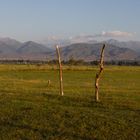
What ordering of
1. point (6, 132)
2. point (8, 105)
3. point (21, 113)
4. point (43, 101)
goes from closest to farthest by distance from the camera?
point (6, 132)
point (21, 113)
point (8, 105)
point (43, 101)

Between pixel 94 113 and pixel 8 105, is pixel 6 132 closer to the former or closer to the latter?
pixel 94 113

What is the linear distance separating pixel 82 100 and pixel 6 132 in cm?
1017

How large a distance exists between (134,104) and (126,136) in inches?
368

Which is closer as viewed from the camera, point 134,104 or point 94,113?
point 94,113

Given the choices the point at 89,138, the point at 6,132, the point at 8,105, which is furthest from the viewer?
the point at 8,105

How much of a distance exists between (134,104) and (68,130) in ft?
29.9

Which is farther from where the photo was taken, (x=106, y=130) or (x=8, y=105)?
(x=8, y=105)

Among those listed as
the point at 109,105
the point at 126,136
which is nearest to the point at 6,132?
the point at 126,136

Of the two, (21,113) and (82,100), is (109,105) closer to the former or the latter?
(82,100)

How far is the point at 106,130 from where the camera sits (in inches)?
688

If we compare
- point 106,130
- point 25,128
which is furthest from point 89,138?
point 25,128

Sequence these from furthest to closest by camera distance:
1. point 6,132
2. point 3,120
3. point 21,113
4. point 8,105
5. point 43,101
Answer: point 43,101, point 8,105, point 21,113, point 3,120, point 6,132

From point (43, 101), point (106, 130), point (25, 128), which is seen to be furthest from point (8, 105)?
point (106, 130)

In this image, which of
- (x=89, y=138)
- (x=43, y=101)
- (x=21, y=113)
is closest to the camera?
(x=89, y=138)
